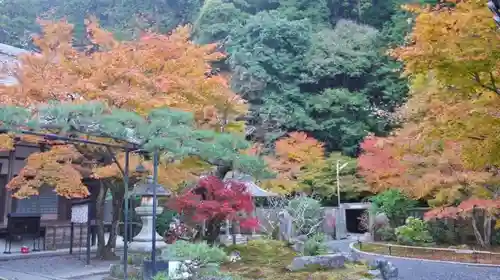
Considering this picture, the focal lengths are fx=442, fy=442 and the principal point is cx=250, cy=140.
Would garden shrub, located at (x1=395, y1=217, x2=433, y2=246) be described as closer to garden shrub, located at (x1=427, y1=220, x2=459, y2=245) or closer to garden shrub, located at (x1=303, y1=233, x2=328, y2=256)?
garden shrub, located at (x1=427, y1=220, x2=459, y2=245)

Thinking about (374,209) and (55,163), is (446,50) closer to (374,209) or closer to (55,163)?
→ (55,163)

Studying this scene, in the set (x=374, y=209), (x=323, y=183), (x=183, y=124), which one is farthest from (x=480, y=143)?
(x=323, y=183)

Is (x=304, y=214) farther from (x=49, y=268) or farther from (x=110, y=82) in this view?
(x=110, y=82)

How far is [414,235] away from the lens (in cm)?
1494

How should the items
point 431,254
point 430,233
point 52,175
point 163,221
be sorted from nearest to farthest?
point 52,175, point 431,254, point 163,221, point 430,233

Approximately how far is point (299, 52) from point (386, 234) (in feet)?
46.4

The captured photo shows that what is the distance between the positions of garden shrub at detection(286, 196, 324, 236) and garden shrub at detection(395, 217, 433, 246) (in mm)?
3037

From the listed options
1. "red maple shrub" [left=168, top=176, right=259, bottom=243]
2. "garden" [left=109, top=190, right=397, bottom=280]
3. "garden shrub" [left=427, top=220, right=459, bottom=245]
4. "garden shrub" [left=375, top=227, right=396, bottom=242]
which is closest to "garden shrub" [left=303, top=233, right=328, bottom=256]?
"garden" [left=109, top=190, right=397, bottom=280]

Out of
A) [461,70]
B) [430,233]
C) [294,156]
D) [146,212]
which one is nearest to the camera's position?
[461,70]

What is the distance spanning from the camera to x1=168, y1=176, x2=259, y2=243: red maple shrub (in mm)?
10055

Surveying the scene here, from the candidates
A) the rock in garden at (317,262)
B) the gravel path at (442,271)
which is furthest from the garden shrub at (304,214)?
the rock in garden at (317,262)

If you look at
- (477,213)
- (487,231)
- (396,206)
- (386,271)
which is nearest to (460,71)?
(386,271)

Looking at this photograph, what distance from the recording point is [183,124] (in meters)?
7.96

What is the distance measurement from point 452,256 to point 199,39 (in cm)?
2061
